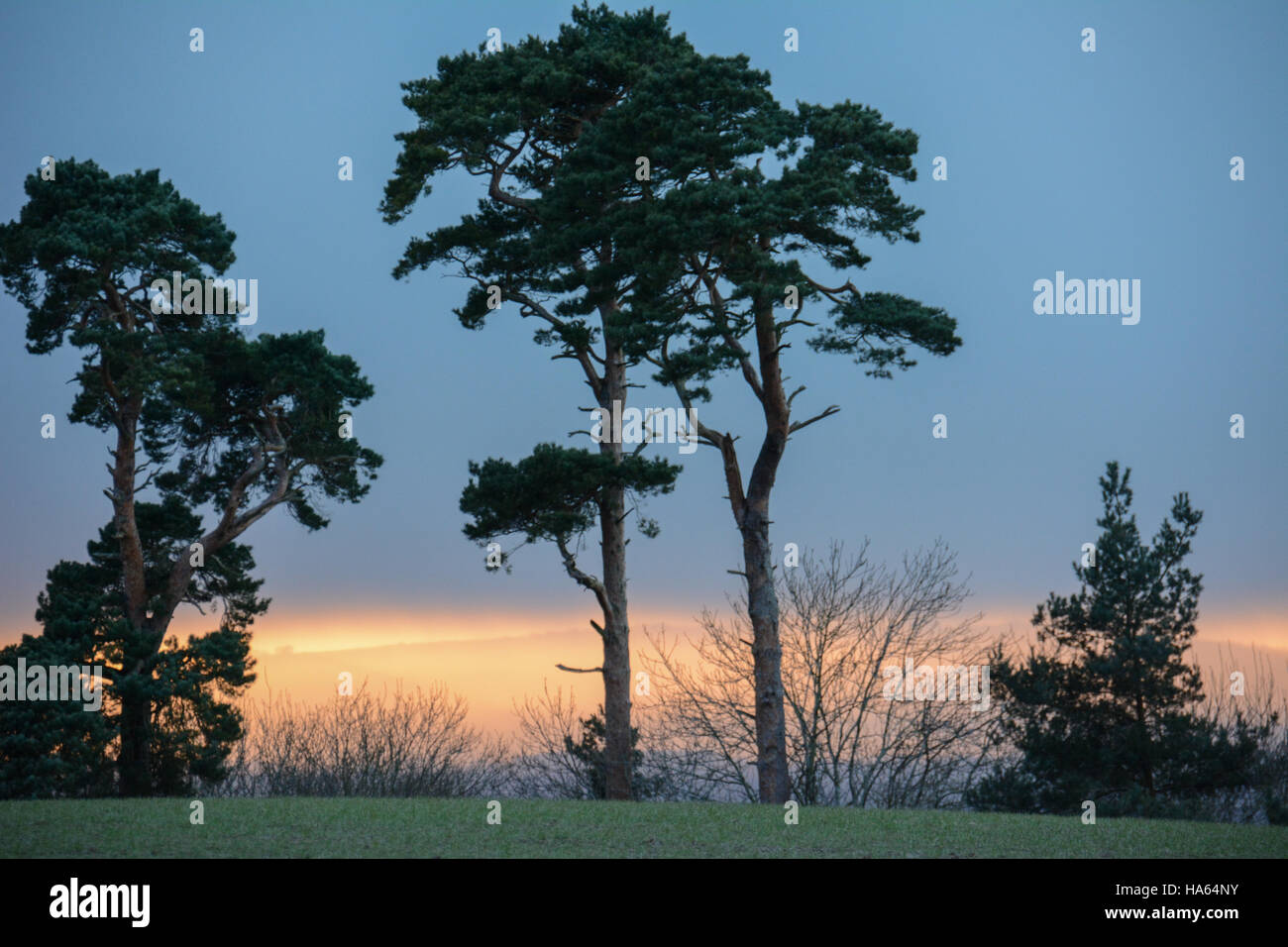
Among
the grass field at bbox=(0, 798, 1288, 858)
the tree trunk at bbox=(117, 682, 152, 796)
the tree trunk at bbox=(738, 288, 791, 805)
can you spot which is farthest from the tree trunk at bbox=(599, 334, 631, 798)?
the tree trunk at bbox=(117, 682, 152, 796)

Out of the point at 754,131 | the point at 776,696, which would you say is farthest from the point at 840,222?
the point at 776,696

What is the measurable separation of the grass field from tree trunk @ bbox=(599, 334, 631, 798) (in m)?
4.57

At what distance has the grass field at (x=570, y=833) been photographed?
10.7 m

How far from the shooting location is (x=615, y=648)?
19.8 m

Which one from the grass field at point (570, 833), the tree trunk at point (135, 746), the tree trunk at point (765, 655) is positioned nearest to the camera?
the grass field at point (570, 833)

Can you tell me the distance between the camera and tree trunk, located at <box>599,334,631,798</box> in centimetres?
1958

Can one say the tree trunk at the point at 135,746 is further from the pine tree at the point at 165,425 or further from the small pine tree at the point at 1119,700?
the small pine tree at the point at 1119,700

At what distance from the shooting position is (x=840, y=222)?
18141mm

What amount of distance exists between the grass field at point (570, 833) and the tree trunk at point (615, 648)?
4570mm

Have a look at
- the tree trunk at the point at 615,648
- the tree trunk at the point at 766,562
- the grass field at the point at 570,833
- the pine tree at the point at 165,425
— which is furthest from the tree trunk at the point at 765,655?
the pine tree at the point at 165,425

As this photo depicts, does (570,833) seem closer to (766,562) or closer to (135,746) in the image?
(766,562)

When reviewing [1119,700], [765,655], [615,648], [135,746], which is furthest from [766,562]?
[135,746]

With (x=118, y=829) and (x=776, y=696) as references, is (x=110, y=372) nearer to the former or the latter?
(x=118, y=829)
